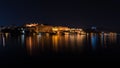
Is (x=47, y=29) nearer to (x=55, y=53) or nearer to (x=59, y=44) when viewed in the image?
(x=59, y=44)

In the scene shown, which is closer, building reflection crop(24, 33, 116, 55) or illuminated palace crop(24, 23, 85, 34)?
building reflection crop(24, 33, 116, 55)

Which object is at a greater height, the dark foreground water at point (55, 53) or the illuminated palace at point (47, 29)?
the illuminated palace at point (47, 29)

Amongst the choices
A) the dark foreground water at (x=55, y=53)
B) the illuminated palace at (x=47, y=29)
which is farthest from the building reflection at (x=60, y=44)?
the illuminated palace at (x=47, y=29)

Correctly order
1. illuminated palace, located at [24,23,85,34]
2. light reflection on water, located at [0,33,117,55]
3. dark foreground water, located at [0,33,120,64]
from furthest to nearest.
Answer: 1. illuminated palace, located at [24,23,85,34]
2. light reflection on water, located at [0,33,117,55]
3. dark foreground water, located at [0,33,120,64]

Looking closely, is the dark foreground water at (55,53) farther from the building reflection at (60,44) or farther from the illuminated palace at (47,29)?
the illuminated palace at (47,29)

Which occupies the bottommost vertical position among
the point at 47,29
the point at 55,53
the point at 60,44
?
the point at 55,53

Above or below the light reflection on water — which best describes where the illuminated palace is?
above

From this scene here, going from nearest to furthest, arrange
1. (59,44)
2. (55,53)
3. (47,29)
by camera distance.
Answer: (55,53)
(59,44)
(47,29)

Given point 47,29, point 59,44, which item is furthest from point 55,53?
point 47,29

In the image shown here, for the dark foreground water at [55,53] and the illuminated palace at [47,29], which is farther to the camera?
the illuminated palace at [47,29]

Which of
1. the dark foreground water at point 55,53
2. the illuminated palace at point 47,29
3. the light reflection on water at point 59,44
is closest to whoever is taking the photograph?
the dark foreground water at point 55,53

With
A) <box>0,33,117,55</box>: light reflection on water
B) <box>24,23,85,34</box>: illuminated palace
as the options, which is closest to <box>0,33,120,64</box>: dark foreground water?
<box>0,33,117,55</box>: light reflection on water

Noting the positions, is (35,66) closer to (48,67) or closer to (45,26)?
(48,67)

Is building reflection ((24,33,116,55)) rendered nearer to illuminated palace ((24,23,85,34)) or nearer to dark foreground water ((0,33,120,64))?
dark foreground water ((0,33,120,64))
